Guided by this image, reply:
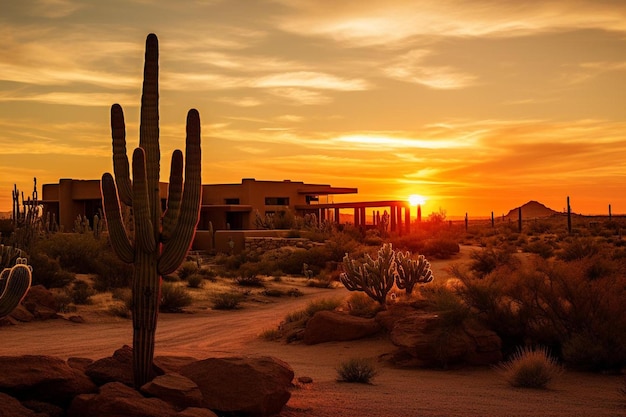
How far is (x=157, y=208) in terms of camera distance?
8.73 metres

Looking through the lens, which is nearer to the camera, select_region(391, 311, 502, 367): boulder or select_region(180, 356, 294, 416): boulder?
select_region(180, 356, 294, 416): boulder

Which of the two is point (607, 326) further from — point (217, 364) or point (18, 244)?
point (18, 244)

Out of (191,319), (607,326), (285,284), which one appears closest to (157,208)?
(607,326)

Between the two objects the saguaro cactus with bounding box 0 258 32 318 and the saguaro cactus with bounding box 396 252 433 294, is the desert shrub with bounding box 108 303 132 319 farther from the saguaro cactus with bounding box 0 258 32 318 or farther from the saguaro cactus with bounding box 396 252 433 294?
the saguaro cactus with bounding box 0 258 32 318

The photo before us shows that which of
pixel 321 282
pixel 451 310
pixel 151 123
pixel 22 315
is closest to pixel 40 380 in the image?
pixel 151 123

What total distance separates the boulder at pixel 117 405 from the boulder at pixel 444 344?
5.77 meters

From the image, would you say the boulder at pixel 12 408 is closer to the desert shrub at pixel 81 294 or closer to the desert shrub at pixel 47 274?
the desert shrub at pixel 81 294

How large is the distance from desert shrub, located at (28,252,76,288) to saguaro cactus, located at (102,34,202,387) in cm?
1544

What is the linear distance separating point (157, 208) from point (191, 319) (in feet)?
37.9

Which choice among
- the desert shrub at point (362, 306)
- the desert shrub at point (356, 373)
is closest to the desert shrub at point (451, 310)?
the desert shrub at point (356, 373)

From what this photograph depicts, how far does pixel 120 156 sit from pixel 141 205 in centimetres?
127

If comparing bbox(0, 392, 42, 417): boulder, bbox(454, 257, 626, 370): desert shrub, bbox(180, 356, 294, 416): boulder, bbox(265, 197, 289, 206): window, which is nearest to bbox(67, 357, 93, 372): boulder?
bbox(180, 356, 294, 416): boulder

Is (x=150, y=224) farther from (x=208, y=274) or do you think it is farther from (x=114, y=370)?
(x=208, y=274)

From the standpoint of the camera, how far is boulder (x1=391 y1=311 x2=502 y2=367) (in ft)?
39.2
